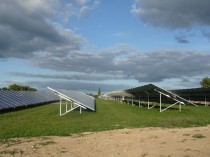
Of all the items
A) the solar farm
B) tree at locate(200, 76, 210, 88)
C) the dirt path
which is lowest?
the dirt path

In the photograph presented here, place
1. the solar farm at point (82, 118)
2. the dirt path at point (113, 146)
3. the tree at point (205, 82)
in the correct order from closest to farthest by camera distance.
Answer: the dirt path at point (113, 146), the solar farm at point (82, 118), the tree at point (205, 82)

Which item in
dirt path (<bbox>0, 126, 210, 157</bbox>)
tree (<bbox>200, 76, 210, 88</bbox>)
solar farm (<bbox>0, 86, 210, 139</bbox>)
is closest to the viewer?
dirt path (<bbox>0, 126, 210, 157</bbox>)

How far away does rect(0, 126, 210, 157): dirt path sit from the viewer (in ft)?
28.7

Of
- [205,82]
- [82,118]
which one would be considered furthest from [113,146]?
[205,82]

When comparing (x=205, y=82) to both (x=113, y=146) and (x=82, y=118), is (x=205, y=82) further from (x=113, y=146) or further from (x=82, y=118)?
(x=113, y=146)

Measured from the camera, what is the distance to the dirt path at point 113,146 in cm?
873

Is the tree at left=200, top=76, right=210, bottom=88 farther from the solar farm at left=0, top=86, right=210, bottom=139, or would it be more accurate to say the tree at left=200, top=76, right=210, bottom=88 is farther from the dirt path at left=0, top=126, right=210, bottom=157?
the dirt path at left=0, top=126, right=210, bottom=157

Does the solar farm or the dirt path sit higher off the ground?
the solar farm

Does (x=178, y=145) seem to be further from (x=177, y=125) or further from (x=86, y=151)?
(x=177, y=125)

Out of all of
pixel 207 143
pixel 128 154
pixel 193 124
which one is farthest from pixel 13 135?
pixel 193 124

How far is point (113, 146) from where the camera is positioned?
9.71 meters

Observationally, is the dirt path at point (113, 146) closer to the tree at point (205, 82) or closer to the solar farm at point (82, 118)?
the solar farm at point (82, 118)

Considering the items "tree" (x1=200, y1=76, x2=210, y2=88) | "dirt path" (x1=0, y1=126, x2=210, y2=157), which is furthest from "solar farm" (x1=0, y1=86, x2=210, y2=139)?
"tree" (x1=200, y1=76, x2=210, y2=88)

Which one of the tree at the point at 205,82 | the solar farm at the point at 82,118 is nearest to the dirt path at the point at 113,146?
the solar farm at the point at 82,118
